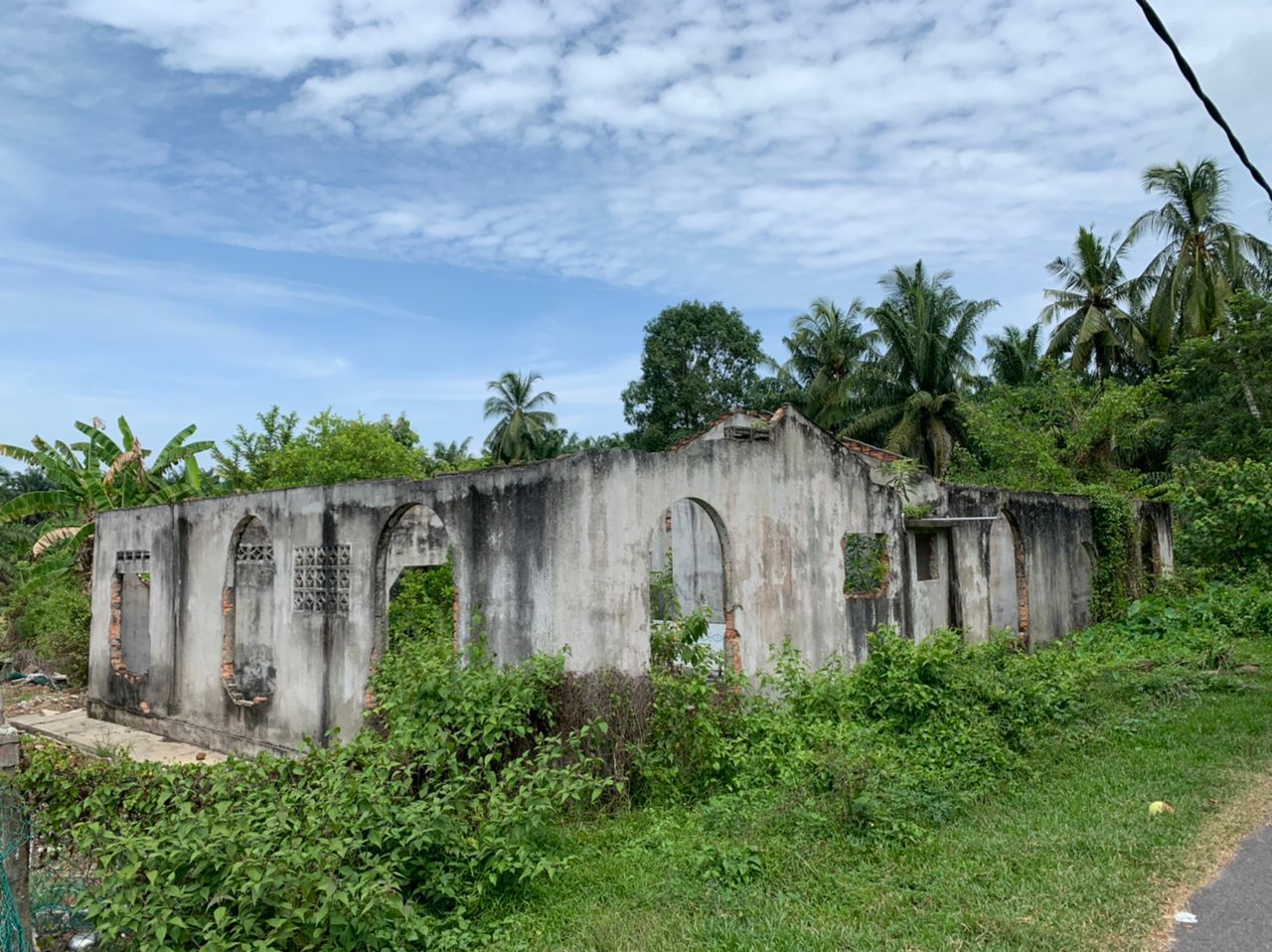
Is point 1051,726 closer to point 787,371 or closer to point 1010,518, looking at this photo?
point 1010,518

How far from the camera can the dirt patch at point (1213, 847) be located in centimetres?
457

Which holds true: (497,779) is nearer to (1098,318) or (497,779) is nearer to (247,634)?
(247,634)

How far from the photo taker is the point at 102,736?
11594 mm

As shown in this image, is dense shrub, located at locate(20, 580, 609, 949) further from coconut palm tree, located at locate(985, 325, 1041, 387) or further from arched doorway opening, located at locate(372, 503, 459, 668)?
coconut palm tree, located at locate(985, 325, 1041, 387)

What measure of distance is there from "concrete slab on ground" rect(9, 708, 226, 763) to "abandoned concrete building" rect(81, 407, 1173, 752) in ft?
0.68

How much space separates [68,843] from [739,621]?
5794 mm

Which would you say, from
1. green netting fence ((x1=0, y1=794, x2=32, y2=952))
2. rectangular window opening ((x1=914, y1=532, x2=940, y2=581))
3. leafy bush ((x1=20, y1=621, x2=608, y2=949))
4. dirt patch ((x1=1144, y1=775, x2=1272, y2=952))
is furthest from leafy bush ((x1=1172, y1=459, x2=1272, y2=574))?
green netting fence ((x1=0, y1=794, x2=32, y2=952))

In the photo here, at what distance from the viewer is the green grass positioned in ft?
14.8

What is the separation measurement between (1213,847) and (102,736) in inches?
466

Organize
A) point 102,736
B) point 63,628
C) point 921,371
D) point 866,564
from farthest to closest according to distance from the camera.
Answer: point 921,371, point 63,628, point 866,564, point 102,736

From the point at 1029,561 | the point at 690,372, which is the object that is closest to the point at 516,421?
the point at 690,372

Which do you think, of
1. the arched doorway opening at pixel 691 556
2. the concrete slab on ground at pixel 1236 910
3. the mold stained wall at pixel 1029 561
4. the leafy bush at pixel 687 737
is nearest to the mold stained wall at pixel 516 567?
the leafy bush at pixel 687 737

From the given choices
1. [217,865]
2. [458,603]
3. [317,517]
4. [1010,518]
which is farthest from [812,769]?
[1010,518]

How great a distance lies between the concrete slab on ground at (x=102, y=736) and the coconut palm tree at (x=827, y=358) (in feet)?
76.0
